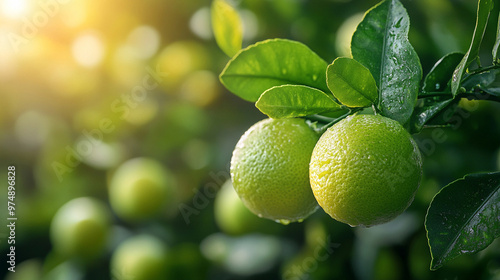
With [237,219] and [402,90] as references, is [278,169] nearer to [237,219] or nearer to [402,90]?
[402,90]

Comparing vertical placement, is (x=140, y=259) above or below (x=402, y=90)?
below

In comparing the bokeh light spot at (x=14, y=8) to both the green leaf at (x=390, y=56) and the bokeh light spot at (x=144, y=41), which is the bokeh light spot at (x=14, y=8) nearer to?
the bokeh light spot at (x=144, y=41)

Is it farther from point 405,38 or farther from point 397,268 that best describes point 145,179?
point 405,38

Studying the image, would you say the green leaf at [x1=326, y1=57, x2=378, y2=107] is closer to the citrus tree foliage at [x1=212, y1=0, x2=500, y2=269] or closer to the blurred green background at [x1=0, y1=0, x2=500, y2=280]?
the citrus tree foliage at [x1=212, y1=0, x2=500, y2=269]

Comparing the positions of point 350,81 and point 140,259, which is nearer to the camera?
point 350,81

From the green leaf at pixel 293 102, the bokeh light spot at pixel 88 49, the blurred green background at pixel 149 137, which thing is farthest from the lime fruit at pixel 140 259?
the green leaf at pixel 293 102

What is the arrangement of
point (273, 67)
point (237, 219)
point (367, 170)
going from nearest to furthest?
1. point (367, 170)
2. point (273, 67)
3. point (237, 219)

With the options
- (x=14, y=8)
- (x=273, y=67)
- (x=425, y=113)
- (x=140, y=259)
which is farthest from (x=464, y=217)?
(x=14, y=8)

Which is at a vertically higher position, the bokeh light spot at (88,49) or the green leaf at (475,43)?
the green leaf at (475,43)
